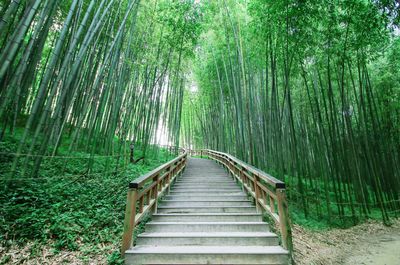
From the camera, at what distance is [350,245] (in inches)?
154

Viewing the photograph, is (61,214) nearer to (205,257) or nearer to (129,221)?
(129,221)

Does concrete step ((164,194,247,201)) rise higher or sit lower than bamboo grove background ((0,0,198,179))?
lower

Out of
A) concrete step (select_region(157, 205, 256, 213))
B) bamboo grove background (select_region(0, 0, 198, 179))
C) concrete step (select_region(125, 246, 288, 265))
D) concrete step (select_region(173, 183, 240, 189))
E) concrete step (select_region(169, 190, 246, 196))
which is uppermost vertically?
bamboo grove background (select_region(0, 0, 198, 179))

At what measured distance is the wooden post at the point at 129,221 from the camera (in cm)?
199

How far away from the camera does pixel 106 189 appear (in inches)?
142

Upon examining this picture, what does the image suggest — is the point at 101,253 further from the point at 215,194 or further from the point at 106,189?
the point at 215,194

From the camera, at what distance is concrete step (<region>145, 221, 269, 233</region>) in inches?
100

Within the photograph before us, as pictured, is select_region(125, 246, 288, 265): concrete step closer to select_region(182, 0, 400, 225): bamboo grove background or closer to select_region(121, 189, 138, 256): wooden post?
select_region(121, 189, 138, 256): wooden post

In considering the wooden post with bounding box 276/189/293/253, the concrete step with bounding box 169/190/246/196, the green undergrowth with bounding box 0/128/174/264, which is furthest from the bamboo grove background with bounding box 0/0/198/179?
the wooden post with bounding box 276/189/293/253

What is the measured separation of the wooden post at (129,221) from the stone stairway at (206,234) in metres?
0.08

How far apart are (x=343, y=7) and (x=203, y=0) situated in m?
4.50

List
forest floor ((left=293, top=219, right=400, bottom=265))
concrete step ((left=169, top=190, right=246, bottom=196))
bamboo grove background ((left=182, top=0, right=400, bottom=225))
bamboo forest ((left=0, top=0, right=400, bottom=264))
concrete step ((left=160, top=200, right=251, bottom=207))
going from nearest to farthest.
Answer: bamboo forest ((left=0, top=0, right=400, bottom=264)) < forest floor ((left=293, top=219, right=400, bottom=265)) < concrete step ((left=160, top=200, right=251, bottom=207)) < concrete step ((left=169, top=190, right=246, bottom=196)) < bamboo grove background ((left=182, top=0, right=400, bottom=225))

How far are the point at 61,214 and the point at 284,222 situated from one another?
2695 mm

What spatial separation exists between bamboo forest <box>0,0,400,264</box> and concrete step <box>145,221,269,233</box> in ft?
0.82
